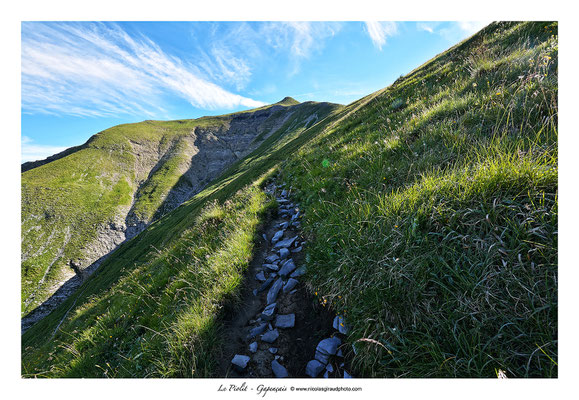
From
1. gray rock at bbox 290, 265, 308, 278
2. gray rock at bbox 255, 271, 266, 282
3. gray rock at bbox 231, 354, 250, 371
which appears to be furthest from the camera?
gray rock at bbox 255, 271, 266, 282

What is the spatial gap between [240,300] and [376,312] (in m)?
2.63

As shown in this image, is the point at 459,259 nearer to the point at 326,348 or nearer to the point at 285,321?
the point at 326,348

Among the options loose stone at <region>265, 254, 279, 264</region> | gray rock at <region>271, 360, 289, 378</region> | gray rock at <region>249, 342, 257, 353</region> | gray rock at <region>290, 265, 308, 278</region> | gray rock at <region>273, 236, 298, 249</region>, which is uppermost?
gray rock at <region>273, 236, 298, 249</region>

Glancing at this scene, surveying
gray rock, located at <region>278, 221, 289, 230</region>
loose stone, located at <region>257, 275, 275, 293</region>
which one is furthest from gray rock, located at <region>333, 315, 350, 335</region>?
gray rock, located at <region>278, 221, 289, 230</region>

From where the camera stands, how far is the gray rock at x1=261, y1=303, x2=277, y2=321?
3610 mm

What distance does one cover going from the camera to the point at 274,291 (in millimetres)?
4051

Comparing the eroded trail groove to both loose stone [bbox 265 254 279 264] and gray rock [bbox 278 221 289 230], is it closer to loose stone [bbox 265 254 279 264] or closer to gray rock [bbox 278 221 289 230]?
loose stone [bbox 265 254 279 264]

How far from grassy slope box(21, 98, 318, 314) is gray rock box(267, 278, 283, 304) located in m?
111

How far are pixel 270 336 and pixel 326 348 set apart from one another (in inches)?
37.8

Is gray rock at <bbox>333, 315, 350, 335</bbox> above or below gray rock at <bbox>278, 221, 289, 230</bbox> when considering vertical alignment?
below

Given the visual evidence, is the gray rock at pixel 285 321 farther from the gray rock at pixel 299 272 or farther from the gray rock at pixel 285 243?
the gray rock at pixel 285 243

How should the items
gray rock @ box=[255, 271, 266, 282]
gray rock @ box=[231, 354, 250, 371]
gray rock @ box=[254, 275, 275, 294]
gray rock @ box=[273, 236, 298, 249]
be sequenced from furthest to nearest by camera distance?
1. gray rock @ box=[273, 236, 298, 249]
2. gray rock @ box=[255, 271, 266, 282]
3. gray rock @ box=[254, 275, 275, 294]
4. gray rock @ box=[231, 354, 250, 371]

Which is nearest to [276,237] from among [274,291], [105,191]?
[274,291]
